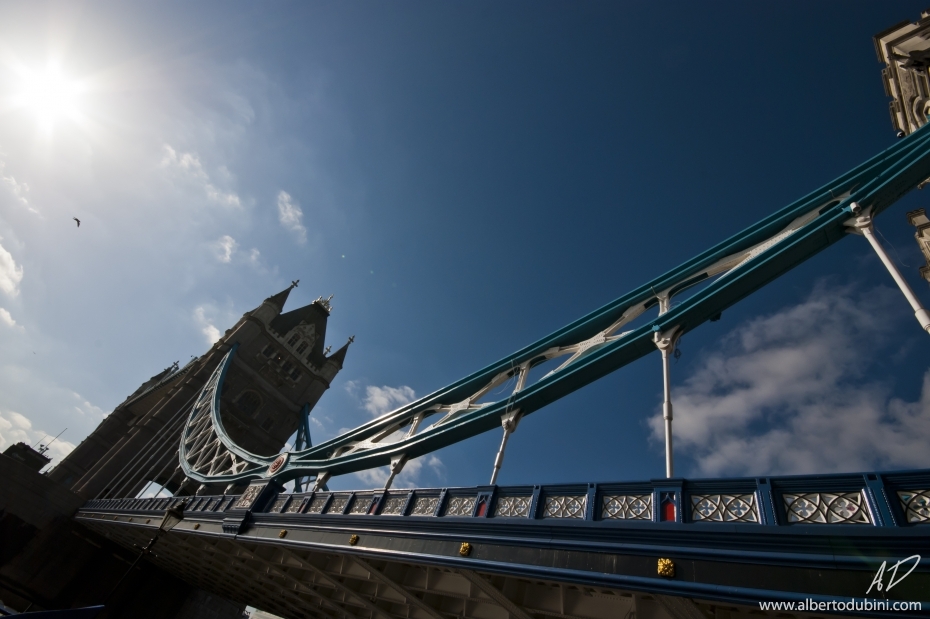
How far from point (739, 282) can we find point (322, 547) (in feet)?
34.8

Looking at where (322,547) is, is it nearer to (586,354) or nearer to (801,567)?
(586,354)

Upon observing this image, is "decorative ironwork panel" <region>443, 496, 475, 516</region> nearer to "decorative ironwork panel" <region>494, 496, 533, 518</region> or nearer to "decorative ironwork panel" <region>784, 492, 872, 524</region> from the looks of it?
"decorative ironwork panel" <region>494, 496, 533, 518</region>

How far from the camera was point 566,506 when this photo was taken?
Answer: 23.3 feet

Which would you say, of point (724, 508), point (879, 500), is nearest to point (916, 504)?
point (879, 500)

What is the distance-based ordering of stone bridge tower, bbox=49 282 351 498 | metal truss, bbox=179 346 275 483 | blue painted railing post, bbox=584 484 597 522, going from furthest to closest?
1. stone bridge tower, bbox=49 282 351 498
2. metal truss, bbox=179 346 275 483
3. blue painted railing post, bbox=584 484 597 522

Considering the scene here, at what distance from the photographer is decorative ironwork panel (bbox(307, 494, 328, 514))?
1207cm

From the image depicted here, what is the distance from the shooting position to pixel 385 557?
9.08m

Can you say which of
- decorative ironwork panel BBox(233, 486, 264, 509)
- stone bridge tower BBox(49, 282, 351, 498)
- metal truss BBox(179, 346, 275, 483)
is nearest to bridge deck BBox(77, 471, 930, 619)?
decorative ironwork panel BBox(233, 486, 264, 509)

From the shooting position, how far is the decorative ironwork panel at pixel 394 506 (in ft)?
32.2

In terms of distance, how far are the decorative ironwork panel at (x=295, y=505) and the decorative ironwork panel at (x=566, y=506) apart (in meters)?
8.15

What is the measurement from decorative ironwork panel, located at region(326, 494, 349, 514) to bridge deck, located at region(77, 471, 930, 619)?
1.9 inches

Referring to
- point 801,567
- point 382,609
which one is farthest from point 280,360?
point 801,567

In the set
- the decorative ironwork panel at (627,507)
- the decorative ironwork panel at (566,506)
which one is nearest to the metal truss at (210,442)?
the decorative ironwork panel at (566,506)

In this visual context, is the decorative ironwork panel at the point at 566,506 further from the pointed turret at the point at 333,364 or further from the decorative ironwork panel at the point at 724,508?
the pointed turret at the point at 333,364
